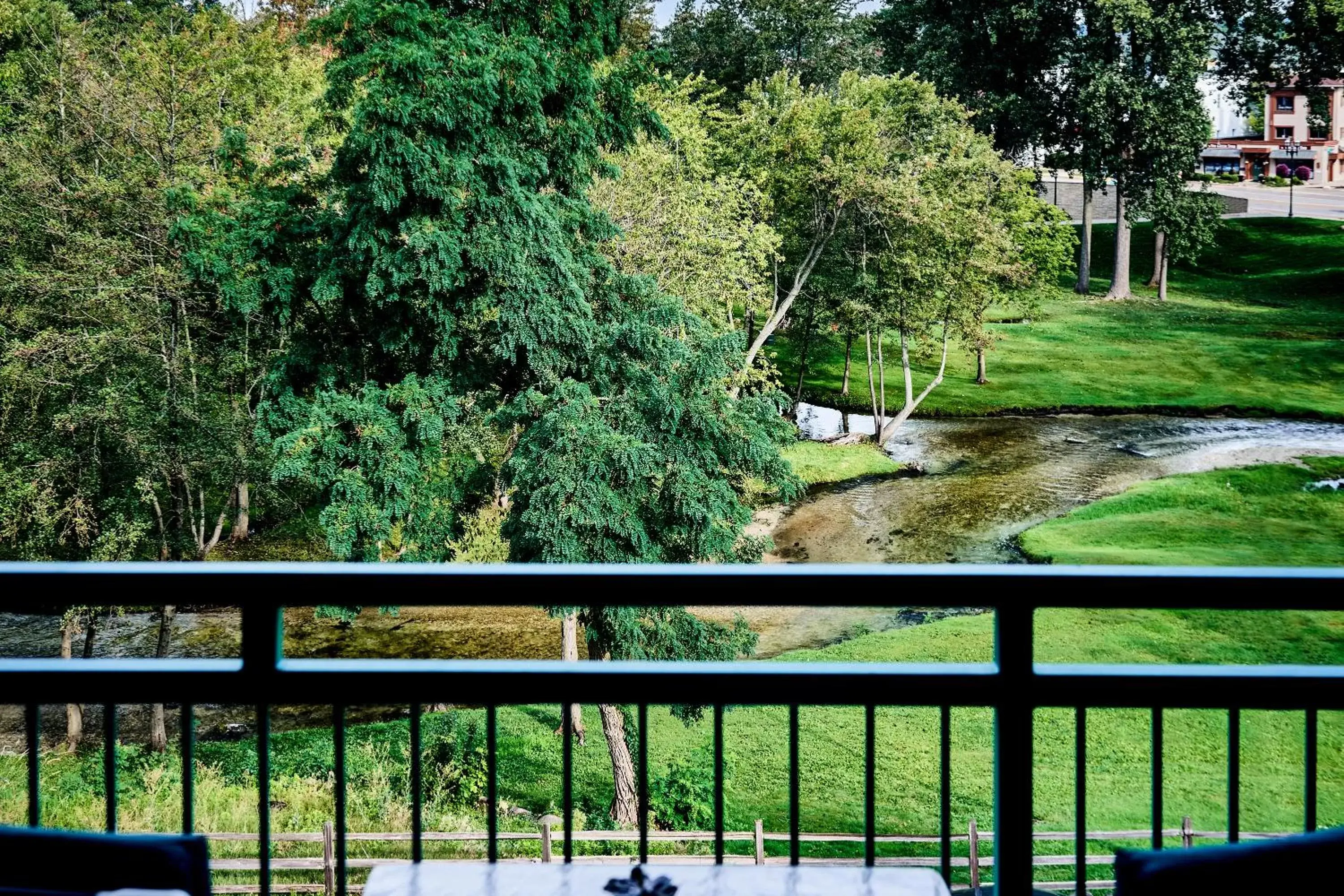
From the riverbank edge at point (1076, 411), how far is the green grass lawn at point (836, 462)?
10.1ft

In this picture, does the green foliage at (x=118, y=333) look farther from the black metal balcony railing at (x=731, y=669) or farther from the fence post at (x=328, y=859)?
the black metal balcony railing at (x=731, y=669)

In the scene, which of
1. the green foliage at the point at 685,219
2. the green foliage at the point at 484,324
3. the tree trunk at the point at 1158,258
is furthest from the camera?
the tree trunk at the point at 1158,258

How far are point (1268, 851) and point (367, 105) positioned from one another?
42.1 feet

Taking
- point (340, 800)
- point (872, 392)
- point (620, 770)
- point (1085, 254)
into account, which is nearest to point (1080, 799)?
point (340, 800)

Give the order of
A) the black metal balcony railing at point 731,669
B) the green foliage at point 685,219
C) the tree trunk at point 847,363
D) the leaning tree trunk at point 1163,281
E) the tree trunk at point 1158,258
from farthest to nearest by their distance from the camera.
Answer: the tree trunk at point 1158,258 → the leaning tree trunk at point 1163,281 → the tree trunk at point 847,363 → the green foliage at point 685,219 → the black metal balcony railing at point 731,669

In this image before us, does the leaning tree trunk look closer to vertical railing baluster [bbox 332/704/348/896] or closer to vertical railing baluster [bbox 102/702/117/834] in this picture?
vertical railing baluster [bbox 332/704/348/896]

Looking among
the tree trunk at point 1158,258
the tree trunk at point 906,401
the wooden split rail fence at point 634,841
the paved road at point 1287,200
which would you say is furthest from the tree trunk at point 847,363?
the wooden split rail fence at point 634,841

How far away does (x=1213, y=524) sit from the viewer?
21.8m

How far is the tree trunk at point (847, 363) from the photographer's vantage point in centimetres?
2647

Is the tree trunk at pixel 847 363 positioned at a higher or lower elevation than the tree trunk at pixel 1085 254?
lower

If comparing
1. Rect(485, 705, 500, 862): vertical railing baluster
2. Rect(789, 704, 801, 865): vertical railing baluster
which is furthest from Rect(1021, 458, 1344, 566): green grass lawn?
Rect(485, 705, 500, 862): vertical railing baluster

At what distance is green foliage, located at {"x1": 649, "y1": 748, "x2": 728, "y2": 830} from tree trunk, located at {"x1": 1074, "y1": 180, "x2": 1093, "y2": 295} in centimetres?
2306

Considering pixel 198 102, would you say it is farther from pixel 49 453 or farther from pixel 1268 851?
pixel 1268 851

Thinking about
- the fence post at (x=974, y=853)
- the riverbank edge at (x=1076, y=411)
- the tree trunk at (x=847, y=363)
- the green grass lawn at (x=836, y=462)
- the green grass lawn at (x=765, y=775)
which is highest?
the tree trunk at (x=847, y=363)
